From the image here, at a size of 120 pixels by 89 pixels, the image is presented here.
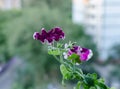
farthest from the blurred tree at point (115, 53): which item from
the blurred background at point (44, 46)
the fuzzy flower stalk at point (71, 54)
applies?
the fuzzy flower stalk at point (71, 54)

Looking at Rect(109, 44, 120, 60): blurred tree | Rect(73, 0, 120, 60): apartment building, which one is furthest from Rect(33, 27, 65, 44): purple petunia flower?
Rect(73, 0, 120, 60): apartment building

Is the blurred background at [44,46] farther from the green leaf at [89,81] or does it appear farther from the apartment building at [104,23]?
the green leaf at [89,81]

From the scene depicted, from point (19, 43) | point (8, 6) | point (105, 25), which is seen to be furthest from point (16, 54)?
point (8, 6)

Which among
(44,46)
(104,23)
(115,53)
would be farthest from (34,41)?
(104,23)

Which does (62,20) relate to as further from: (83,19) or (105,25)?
(83,19)

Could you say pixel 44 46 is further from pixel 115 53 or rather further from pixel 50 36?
pixel 50 36

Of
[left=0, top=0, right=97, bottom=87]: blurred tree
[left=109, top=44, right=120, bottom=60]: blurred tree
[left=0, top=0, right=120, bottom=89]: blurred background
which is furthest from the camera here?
[left=109, top=44, right=120, bottom=60]: blurred tree

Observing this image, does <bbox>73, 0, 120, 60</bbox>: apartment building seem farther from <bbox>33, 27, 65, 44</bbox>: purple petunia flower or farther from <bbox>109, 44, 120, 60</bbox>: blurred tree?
<bbox>33, 27, 65, 44</bbox>: purple petunia flower

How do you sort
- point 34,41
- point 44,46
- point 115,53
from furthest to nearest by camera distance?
point 115,53
point 34,41
point 44,46

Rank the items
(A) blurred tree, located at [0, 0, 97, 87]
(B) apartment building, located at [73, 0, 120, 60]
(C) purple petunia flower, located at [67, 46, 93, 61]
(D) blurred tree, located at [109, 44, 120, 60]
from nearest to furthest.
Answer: (C) purple petunia flower, located at [67, 46, 93, 61] → (A) blurred tree, located at [0, 0, 97, 87] → (D) blurred tree, located at [109, 44, 120, 60] → (B) apartment building, located at [73, 0, 120, 60]
